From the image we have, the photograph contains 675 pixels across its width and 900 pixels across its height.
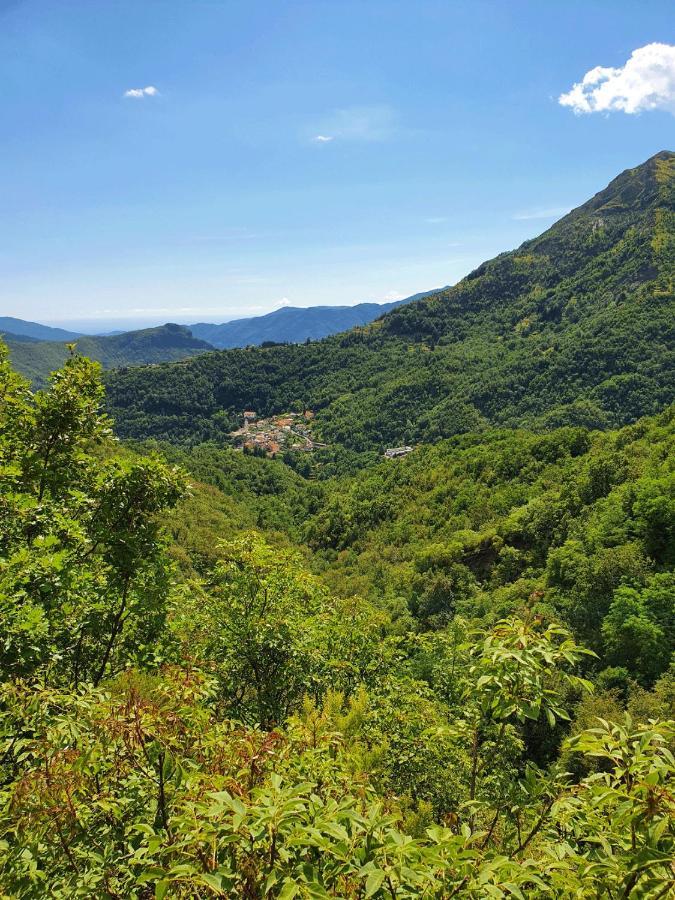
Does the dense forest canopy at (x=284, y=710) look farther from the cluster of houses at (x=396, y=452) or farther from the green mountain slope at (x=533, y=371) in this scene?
the green mountain slope at (x=533, y=371)

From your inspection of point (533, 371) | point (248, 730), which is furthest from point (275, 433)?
point (248, 730)

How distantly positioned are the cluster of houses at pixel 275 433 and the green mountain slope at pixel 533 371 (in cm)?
633

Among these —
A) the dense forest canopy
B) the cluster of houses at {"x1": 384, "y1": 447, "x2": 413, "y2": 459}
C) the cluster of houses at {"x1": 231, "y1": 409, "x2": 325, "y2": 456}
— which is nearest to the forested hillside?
the dense forest canopy

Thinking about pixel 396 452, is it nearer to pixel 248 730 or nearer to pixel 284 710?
pixel 284 710

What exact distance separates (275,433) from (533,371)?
86181 millimetres

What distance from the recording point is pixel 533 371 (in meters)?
139

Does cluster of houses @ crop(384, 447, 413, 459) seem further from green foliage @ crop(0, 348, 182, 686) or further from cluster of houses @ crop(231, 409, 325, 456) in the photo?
green foliage @ crop(0, 348, 182, 686)

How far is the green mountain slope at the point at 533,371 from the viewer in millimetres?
119875

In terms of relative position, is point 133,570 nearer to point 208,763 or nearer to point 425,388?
point 208,763

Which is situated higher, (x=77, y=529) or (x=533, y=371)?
(x=533, y=371)

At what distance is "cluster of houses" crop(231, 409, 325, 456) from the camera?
14975 centimetres

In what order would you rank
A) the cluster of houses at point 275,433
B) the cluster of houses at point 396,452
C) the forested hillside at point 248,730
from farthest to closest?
the cluster of houses at point 275,433 → the cluster of houses at point 396,452 → the forested hillside at point 248,730

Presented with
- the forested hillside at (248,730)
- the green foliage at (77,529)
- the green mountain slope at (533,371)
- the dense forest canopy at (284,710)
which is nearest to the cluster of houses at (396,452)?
the green mountain slope at (533,371)

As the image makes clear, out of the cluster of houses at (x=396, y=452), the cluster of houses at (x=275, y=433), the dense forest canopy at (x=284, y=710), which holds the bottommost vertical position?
the cluster of houses at (x=396, y=452)
